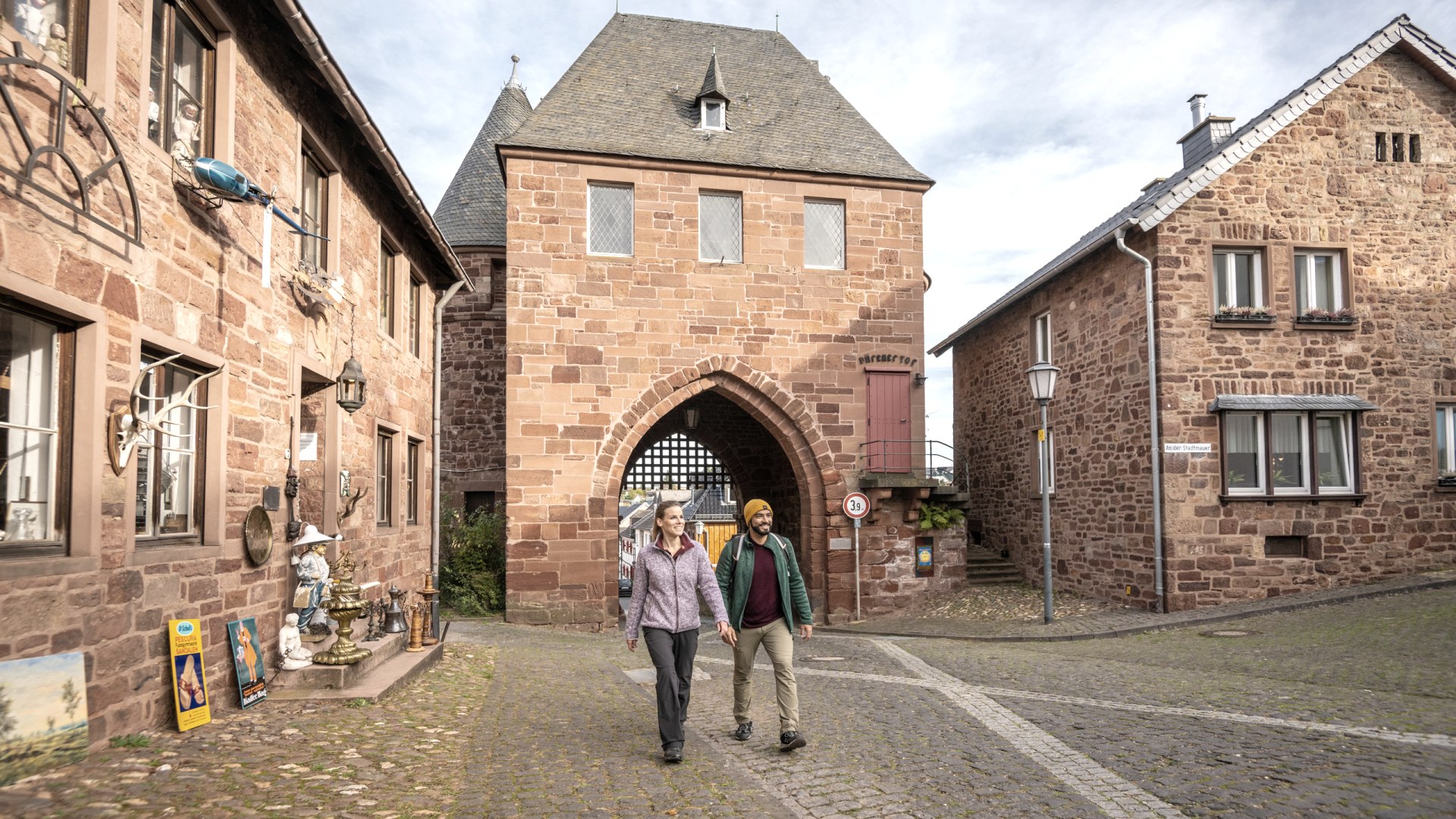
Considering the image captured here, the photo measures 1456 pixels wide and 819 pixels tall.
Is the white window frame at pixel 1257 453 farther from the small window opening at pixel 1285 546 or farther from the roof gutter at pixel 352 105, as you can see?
the roof gutter at pixel 352 105

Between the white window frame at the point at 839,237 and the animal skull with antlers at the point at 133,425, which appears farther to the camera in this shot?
the white window frame at the point at 839,237

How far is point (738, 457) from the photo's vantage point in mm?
21359

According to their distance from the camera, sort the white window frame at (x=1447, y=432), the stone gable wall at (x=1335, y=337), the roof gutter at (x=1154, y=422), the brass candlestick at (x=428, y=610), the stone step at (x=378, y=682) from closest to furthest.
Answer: the stone step at (x=378, y=682), the brass candlestick at (x=428, y=610), the roof gutter at (x=1154, y=422), the stone gable wall at (x=1335, y=337), the white window frame at (x=1447, y=432)

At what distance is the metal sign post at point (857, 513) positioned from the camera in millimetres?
16000

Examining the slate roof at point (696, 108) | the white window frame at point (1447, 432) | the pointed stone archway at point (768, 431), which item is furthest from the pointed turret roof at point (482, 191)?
the white window frame at point (1447, 432)

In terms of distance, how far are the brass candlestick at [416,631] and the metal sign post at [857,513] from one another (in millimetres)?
8226

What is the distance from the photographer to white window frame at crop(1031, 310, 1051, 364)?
1823 centimetres

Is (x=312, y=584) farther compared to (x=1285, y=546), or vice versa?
(x=1285, y=546)

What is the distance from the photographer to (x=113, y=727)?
5.10 metres

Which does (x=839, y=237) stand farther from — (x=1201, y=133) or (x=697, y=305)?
(x=1201, y=133)

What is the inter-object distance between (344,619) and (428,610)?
7.81 ft

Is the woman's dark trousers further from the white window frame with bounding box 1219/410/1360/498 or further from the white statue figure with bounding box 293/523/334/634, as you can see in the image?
the white window frame with bounding box 1219/410/1360/498

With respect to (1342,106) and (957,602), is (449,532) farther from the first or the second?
(1342,106)

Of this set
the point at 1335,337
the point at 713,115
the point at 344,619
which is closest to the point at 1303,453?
the point at 1335,337
